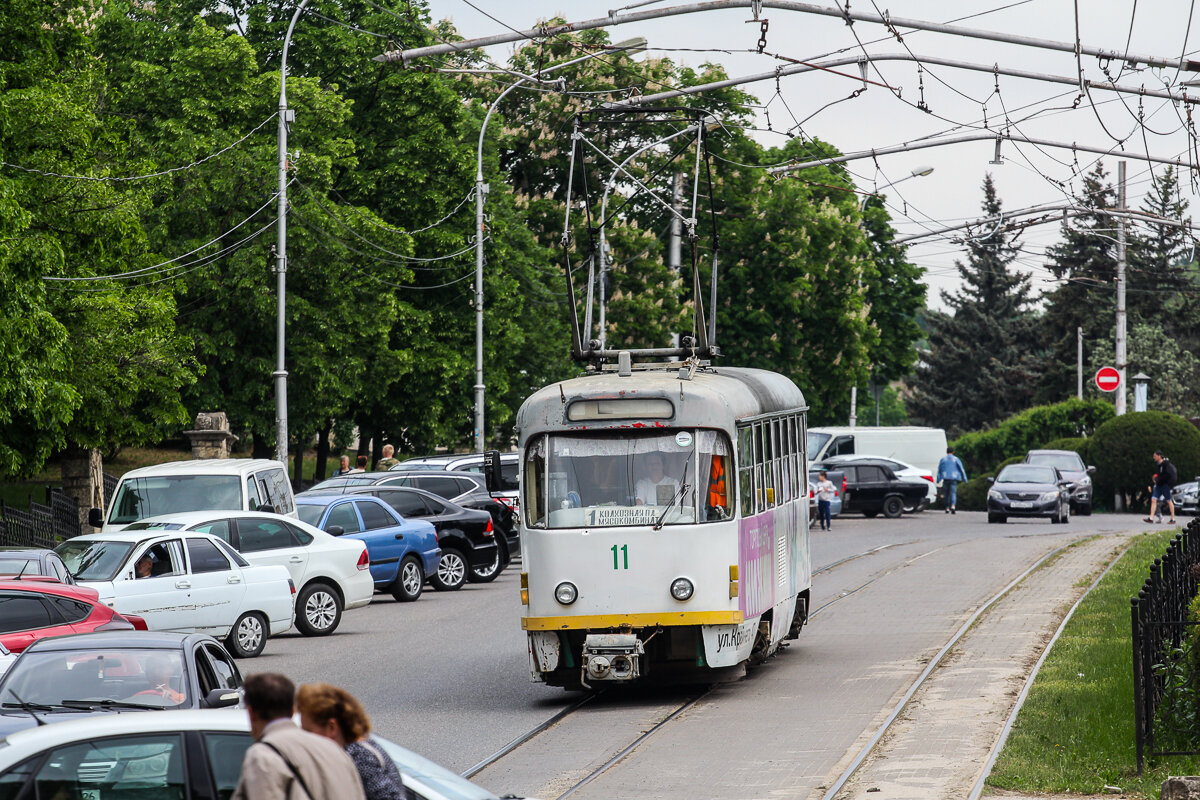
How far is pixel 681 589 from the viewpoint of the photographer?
13852 millimetres

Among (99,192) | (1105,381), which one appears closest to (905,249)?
(1105,381)

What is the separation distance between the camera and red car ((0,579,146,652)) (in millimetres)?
13453

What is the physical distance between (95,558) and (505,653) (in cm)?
451

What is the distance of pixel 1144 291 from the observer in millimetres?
81438

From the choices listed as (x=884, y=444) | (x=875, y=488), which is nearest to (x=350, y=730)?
(x=875, y=488)

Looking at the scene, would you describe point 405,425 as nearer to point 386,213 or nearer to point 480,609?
point 386,213

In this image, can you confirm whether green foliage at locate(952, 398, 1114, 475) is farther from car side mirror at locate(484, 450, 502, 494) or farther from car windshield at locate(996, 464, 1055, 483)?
car side mirror at locate(484, 450, 502, 494)

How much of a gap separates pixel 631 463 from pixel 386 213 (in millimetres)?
31458

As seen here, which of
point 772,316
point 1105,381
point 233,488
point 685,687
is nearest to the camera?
point 685,687

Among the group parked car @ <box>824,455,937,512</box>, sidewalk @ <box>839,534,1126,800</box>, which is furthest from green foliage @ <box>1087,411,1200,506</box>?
sidewalk @ <box>839,534,1126,800</box>

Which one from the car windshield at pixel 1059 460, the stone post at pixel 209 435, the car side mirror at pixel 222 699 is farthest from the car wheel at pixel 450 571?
the car windshield at pixel 1059 460

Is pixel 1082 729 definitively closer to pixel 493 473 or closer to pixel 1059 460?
pixel 493 473

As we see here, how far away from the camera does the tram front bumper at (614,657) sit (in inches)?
540

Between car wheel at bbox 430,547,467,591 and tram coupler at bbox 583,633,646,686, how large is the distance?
13.0 m
